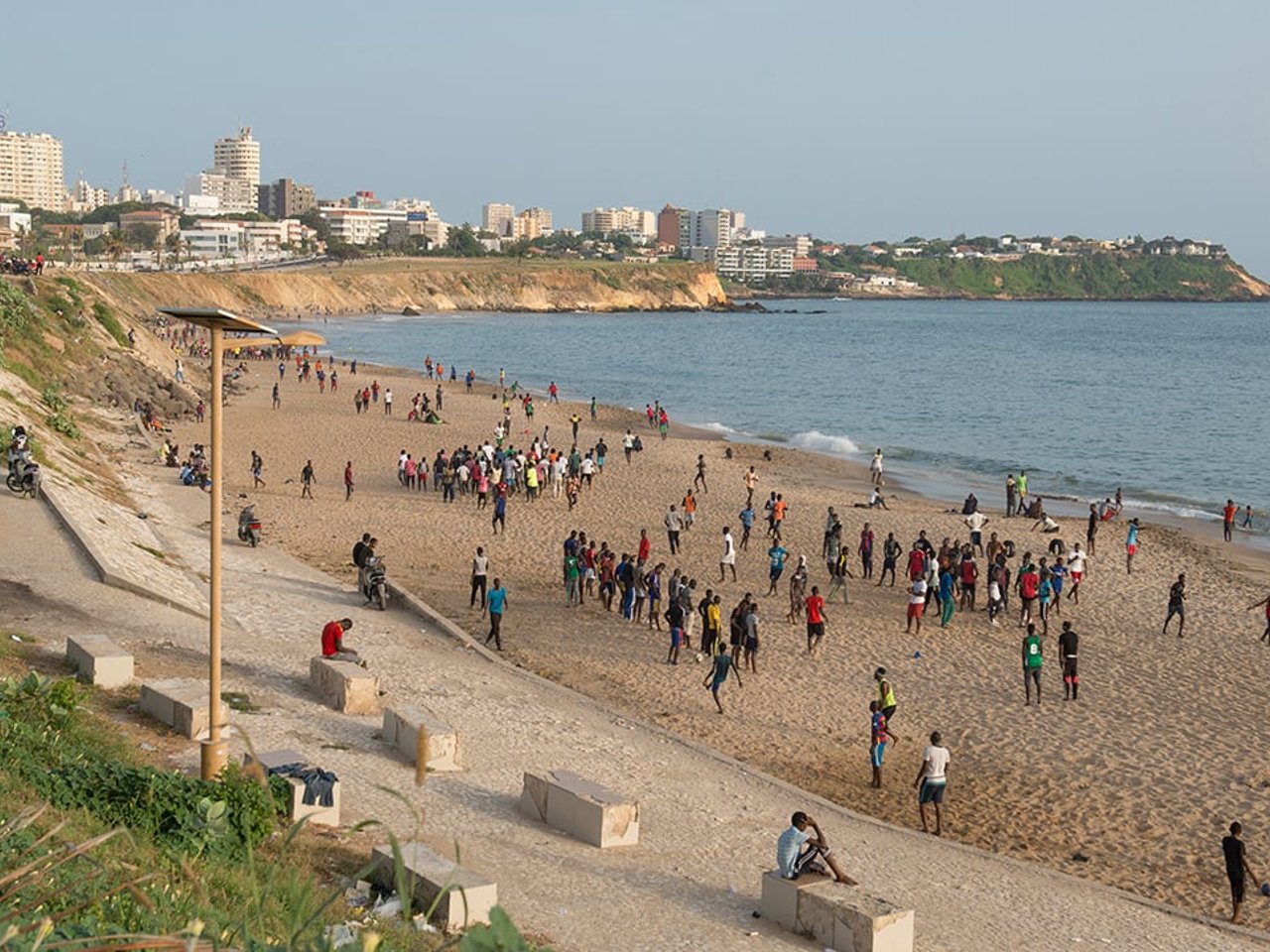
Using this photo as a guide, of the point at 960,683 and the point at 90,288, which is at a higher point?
the point at 90,288

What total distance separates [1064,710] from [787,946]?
356 inches

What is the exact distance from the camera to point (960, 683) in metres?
18.8

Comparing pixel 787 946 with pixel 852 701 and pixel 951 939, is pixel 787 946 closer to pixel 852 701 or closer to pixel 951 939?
pixel 951 939

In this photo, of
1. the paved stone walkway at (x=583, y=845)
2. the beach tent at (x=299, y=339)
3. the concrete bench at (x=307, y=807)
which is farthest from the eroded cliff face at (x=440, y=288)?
the beach tent at (x=299, y=339)

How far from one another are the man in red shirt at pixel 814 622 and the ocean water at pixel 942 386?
2028cm

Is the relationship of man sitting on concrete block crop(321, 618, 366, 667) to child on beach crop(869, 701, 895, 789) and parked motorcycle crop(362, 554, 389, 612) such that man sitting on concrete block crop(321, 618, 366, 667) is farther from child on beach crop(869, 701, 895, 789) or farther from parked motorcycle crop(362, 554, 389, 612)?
child on beach crop(869, 701, 895, 789)

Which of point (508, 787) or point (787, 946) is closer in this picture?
point (787, 946)

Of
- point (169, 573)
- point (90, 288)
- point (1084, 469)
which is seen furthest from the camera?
point (90, 288)

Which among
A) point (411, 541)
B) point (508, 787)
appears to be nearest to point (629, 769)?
point (508, 787)

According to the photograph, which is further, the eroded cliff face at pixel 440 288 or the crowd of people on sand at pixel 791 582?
the eroded cliff face at pixel 440 288

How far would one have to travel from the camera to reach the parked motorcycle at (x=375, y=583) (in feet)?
66.2

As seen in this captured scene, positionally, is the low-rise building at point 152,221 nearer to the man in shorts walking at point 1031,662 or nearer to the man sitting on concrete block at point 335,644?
the man sitting on concrete block at point 335,644

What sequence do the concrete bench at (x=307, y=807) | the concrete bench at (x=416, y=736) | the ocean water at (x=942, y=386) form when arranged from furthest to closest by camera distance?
the ocean water at (x=942, y=386)
the concrete bench at (x=416, y=736)
the concrete bench at (x=307, y=807)

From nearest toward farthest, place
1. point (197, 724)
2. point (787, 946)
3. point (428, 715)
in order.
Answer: point (787, 946)
point (197, 724)
point (428, 715)
